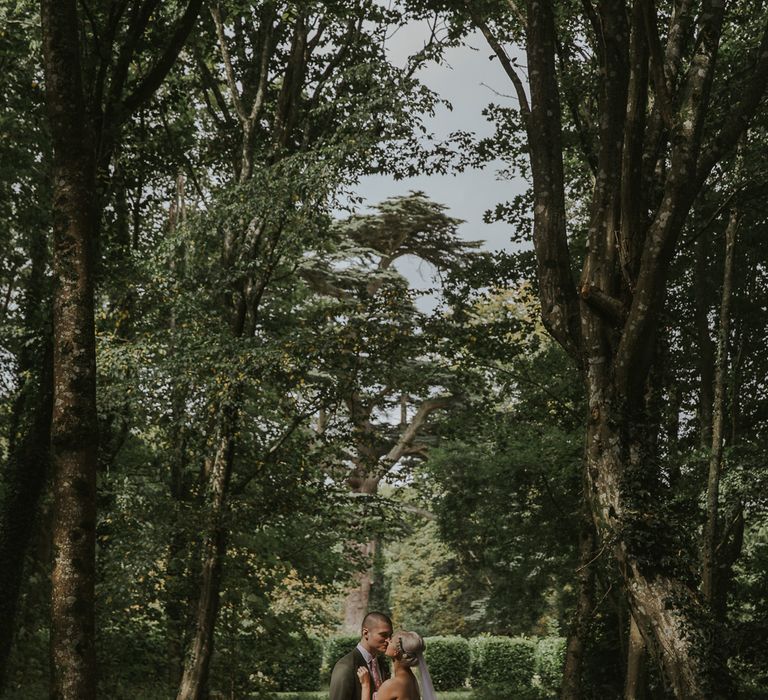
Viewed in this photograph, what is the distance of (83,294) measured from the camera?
257 inches

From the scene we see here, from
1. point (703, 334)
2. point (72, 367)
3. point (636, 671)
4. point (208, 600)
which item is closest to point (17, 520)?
point (208, 600)

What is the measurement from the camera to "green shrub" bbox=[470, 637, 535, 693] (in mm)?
33781

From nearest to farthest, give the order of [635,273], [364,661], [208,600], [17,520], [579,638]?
[364,661], [635,273], [17,520], [579,638], [208,600]

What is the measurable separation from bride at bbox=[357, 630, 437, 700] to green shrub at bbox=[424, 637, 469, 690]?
31.3 meters

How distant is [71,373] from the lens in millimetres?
6316

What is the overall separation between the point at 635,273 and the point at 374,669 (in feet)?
14.1

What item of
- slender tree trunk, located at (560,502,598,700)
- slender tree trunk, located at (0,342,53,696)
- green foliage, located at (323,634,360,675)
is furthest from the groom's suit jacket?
green foliage, located at (323,634,360,675)

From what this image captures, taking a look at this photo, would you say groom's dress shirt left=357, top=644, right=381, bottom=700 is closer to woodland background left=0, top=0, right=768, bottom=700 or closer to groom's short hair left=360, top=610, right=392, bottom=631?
groom's short hair left=360, top=610, right=392, bottom=631

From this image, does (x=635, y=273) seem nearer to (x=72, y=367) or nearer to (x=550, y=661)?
(x=72, y=367)

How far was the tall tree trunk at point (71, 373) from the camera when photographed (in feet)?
19.1

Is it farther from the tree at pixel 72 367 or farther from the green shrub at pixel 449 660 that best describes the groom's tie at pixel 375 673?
the green shrub at pixel 449 660

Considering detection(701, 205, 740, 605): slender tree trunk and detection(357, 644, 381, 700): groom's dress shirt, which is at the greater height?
detection(701, 205, 740, 605): slender tree trunk

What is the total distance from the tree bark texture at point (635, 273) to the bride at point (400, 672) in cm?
255

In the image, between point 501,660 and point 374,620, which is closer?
point 374,620
